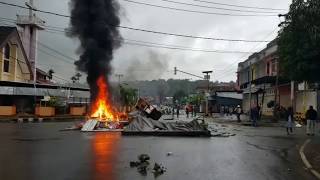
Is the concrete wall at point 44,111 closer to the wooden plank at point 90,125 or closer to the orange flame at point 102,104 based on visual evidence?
the orange flame at point 102,104

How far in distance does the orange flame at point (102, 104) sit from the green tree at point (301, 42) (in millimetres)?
12694

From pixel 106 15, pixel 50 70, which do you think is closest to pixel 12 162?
pixel 106 15

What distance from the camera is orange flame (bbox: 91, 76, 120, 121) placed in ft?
109

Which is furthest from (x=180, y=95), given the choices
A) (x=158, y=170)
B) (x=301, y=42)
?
(x=158, y=170)

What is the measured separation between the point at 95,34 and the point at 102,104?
5260mm

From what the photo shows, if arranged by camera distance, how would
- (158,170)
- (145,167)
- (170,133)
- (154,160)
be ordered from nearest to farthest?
1. (158,170)
2. (145,167)
3. (154,160)
4. (170,133)

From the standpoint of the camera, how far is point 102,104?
34.4 meters

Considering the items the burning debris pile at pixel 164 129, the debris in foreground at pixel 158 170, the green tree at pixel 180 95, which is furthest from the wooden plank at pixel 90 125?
the green tree at pixel 180 95

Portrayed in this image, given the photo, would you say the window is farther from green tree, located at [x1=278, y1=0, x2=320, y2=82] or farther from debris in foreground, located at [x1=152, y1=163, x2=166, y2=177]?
debris in foreground, located at [x1=152, y1=163, x2=166, y2=177]

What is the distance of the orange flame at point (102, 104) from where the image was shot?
3338 centimetres

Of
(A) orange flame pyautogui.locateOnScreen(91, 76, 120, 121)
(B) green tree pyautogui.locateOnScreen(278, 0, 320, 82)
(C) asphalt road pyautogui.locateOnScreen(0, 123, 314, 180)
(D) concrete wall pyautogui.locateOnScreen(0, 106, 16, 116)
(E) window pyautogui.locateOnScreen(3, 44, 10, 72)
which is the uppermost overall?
(E) window pyautogui.locateOnScreen(3, 44, 10, 72)

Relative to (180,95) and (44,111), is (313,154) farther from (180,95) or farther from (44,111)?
(180,95)

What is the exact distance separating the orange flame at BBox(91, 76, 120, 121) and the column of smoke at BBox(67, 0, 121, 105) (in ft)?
1.50

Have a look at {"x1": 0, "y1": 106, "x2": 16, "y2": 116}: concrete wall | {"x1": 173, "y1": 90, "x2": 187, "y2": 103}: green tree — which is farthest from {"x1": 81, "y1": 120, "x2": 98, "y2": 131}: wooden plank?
{"x1": 173, "y1": 90, "x2": 187, "y2": 103}: green tree
